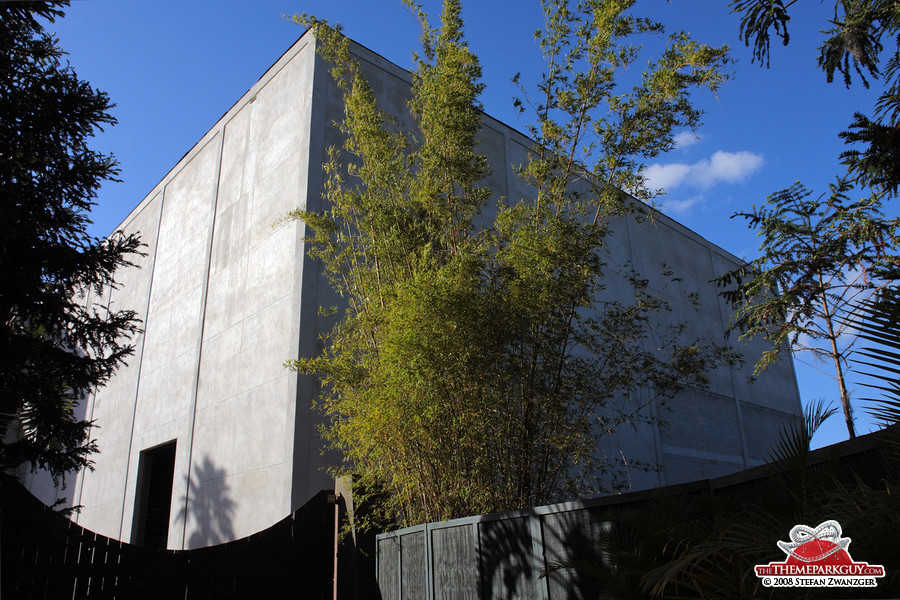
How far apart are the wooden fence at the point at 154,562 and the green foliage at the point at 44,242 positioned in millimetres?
508

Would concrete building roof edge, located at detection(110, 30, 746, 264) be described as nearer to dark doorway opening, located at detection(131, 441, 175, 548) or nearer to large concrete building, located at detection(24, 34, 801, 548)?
large concrete building, located at detection(24, 34, 801, 548)

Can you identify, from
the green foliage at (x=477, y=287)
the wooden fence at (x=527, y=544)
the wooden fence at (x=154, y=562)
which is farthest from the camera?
the wooden fence at (x=154, y=562)

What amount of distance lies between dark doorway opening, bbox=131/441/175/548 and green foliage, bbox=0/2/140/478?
6076 mm

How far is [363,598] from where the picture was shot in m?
5.88

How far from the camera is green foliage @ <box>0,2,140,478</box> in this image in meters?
4.70

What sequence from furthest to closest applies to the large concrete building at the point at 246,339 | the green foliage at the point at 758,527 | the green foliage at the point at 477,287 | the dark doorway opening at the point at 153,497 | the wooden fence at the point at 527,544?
the dark doorway opening at the point at 153,497 < the large concrete building at the point at 246,339 < the green foliage at the point at 477,287 < the wooden fence at the point at 527,544 < the green foliage at the point at 758,527

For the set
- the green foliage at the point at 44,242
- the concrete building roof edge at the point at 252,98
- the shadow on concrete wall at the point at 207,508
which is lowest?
the shadow on concrete wall at the point at 207,508

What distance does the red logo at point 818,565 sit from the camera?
1.46 meters

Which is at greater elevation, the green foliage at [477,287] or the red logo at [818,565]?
the green foliage at [477,287]

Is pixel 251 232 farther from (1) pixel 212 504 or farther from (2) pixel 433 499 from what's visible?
(2) pixel 433 499

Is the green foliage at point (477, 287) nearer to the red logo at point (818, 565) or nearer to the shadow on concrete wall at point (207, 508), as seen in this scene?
the red logo at point (818, 565)

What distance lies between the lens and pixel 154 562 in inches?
228

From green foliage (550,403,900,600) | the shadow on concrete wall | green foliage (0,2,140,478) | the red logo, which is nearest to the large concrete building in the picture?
the shadow on concrete wall

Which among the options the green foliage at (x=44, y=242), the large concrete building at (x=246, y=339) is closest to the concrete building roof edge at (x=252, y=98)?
the large concrete building at (x=246, y=339)
